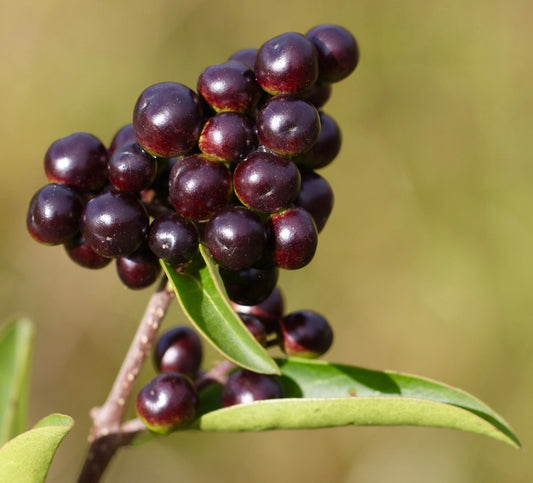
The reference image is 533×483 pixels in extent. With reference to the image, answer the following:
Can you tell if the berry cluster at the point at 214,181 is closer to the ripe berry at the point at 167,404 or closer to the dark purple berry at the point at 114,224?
the dark purple berry at the point at 114,224

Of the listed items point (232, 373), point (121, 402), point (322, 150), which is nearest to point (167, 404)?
point (121, 402)

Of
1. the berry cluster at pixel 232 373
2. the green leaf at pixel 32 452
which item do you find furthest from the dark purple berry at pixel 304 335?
the green leaf at pixel 32 452

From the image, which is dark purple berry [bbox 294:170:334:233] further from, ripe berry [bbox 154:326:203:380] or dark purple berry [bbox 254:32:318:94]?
ripe berry [bbox 154:326:203:380]

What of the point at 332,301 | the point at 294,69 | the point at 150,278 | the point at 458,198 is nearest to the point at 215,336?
the point at 150,278

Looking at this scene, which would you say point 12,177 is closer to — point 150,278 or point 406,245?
point 406,245

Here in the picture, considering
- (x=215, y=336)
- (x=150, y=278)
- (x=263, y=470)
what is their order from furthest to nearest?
(x=263, y=470) < (x=150, y=278) < (x=215, y=336)

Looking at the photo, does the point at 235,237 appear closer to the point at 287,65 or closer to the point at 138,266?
the point at 138,266

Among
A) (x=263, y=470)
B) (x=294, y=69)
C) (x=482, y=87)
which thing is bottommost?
(x=263, y=470)
